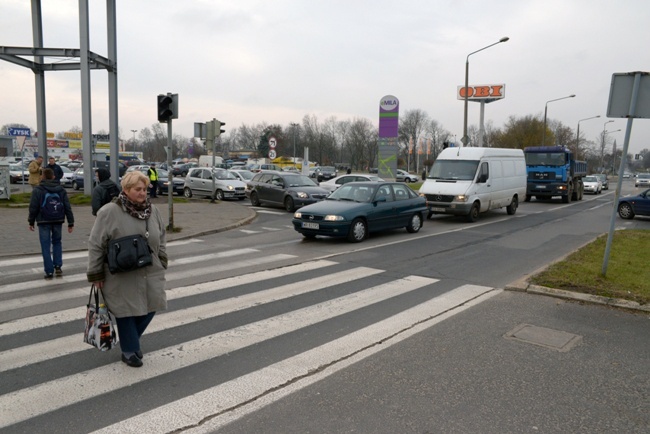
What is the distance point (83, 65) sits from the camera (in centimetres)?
1955

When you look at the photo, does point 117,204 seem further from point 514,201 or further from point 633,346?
point 514,201

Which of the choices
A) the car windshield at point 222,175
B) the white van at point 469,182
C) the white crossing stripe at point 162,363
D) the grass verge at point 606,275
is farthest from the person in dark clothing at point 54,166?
the grass verge at point 606,275

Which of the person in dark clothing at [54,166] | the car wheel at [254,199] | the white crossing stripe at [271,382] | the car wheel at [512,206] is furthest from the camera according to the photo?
the car wheel at [254,199]

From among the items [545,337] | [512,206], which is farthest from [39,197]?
[512,206]

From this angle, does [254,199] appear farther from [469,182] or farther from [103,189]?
[103,189]

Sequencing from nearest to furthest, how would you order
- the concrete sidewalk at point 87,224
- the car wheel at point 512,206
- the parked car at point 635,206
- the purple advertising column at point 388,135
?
the concrete sidewalk at point 87,224 → the parked car at point 635,206 → the car wheel at point 512,206 → the purple advertising column at point 388,135

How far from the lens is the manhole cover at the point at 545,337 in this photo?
5191mm

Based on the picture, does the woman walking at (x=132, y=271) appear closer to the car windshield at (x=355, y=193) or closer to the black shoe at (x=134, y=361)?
the black shoe at (x=134, y=361)

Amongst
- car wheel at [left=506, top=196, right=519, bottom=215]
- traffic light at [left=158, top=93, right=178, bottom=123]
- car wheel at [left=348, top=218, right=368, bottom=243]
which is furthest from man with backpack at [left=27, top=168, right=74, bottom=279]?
car wheel at [left=506, top=196, right=519, bottom=215]

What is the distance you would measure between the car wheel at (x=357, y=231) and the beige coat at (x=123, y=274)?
800 centimetres

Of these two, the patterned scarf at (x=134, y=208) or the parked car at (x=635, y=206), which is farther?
the parked car at (x=635, y=206)

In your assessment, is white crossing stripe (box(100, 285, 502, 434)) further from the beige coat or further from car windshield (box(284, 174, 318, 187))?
car windshield (box(284, 174, 318, 187))

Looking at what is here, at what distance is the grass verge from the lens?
710cm

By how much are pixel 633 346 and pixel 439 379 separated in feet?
8.03
